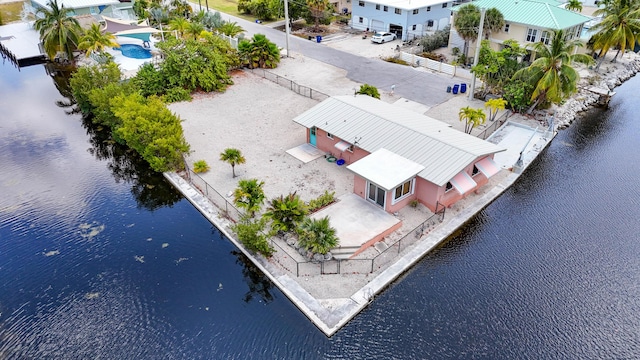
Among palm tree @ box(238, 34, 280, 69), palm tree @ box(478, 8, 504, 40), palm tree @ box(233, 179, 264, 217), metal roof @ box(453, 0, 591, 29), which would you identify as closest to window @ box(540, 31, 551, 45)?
metal roof @ box(453, 0, 591, 29)

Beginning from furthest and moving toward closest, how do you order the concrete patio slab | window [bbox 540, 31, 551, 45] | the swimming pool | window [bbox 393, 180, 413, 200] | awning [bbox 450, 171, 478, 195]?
the swimming pool
window [bbox 540, 31, 551, 45]
the concrete patio slab
awning [bbox 450, 171, 478, 195]
window [bbox 393, 180, 413, 200]

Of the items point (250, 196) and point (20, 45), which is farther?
point (20, 45)

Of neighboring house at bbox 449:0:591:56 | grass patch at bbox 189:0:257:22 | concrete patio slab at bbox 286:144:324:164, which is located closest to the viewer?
concrete patio slab at bbox 286:144:324:164

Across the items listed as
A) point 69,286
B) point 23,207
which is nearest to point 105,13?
point 23,207

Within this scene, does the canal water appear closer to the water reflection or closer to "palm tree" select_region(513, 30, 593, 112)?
the water reflection

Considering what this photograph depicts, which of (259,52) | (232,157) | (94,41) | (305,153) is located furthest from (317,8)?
(232,157)

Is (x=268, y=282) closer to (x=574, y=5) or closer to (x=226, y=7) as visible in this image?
(x=574, y=5)

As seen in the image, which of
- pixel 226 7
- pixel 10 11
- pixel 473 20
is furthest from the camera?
pixel 226 7
